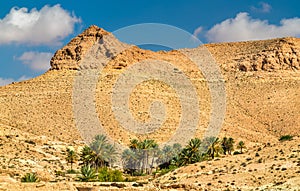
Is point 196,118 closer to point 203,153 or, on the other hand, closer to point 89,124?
point 89,124

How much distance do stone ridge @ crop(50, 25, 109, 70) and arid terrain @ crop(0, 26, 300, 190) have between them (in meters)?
0.29

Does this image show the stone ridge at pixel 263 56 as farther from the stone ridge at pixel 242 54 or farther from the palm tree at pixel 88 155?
the palm tree at pixel 88 155

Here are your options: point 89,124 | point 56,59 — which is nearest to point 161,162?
point 89,124

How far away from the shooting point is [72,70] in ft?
360

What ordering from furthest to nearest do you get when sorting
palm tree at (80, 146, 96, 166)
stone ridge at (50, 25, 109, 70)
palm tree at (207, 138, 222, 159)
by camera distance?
stone ridge at (50, 25, 109, 70) → palm tree at (207, 138, 222, 159) → palm tree at (80, 146, 96, 166)

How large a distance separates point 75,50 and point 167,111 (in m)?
40.7

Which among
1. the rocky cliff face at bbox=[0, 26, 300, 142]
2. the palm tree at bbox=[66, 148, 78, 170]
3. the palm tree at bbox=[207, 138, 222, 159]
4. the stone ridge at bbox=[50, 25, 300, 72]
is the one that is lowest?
the palm tree at bbox=[66, 148, 78, 170]

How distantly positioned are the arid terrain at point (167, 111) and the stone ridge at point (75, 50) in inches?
11.2

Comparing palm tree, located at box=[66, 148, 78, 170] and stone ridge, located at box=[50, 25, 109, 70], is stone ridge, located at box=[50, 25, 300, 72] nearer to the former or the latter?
stone ridge, located at box=[50, 25, 109, 70]

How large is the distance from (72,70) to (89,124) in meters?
43.9

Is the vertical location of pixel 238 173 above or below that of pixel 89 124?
below

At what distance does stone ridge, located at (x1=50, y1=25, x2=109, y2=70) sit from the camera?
113 m

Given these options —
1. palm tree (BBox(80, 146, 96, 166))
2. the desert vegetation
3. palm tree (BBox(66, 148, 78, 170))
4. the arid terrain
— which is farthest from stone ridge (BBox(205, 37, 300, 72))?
palm tree (BBox(80, 146, 96, 166))

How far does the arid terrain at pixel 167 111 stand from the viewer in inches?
1382
